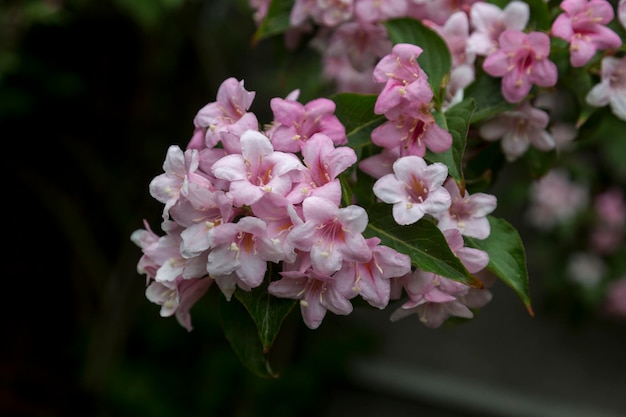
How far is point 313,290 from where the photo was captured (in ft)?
2.27

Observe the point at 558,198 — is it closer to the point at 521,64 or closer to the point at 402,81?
the point at 521,64

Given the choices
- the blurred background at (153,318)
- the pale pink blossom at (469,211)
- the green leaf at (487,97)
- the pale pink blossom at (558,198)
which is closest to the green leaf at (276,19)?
the green leaf at (487,97)

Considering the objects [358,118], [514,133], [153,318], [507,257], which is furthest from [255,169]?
[153,318]

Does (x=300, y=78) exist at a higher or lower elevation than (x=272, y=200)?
lower

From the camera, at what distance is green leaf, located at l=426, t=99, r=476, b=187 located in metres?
0.74

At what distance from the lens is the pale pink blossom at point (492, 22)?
87 centimetres

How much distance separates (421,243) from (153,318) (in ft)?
9.19

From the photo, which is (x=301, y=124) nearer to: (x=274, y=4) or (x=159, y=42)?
(x=274, y=4)

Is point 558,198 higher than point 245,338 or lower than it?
lower

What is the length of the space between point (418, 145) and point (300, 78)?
1.80m

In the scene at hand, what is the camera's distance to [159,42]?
3025 millimetres

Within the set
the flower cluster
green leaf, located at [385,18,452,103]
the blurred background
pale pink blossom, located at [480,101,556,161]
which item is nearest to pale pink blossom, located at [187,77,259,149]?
the flower cluster

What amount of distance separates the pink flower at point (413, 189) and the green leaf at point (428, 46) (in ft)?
0.42

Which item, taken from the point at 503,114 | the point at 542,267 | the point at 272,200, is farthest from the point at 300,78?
the point at 272,200
